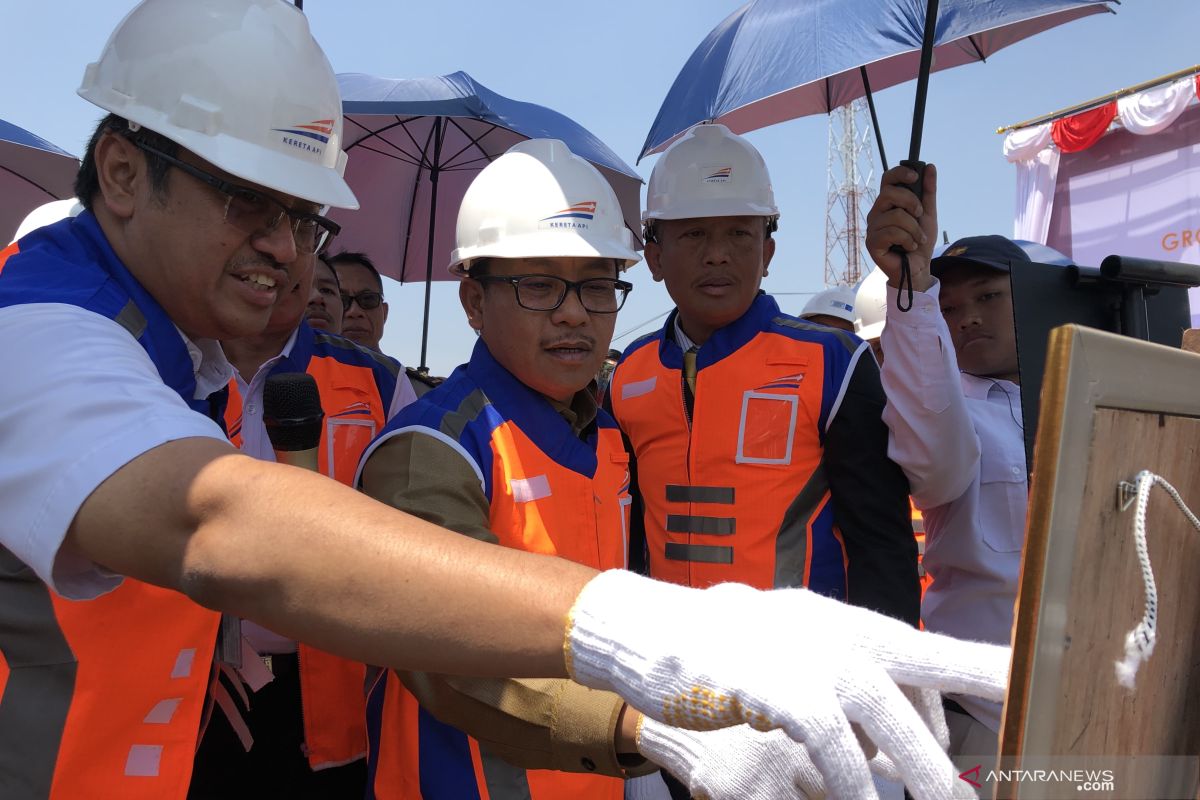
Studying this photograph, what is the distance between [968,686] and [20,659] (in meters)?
1.52

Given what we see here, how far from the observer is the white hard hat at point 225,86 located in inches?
68.5

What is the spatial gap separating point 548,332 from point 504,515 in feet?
1.82

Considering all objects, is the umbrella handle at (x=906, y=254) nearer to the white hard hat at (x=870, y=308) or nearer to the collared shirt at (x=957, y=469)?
the collared shirt at (x=957, y=469)

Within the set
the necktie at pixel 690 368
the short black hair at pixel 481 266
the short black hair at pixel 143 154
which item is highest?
the short black hair at pixel 143 154

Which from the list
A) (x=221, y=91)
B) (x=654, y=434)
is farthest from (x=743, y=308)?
(x=221, y=91)

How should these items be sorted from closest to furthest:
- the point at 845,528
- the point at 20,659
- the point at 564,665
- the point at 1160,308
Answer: the point at 564,665 → the point at 20,659 → the point at 1160,308 → the point at 845,528

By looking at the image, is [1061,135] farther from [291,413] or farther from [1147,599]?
[1147,599]

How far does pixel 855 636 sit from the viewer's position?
3.60 feet

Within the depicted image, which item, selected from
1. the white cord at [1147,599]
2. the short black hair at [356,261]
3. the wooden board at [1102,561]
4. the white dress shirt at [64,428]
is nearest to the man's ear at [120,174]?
the white dress shirt at [64,428]

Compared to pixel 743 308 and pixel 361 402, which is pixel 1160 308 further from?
pixel 361 402

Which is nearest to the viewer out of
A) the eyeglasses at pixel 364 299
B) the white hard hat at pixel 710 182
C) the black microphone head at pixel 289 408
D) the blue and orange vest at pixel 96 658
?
the blue and orange vest at pixel 96 658

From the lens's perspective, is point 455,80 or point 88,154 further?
point 455,80

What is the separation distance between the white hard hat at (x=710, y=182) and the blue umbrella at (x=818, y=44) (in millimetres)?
194

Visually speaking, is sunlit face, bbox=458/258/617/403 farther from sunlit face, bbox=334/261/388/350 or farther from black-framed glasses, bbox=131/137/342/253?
sunlit face, bbox=334/261/388/350
